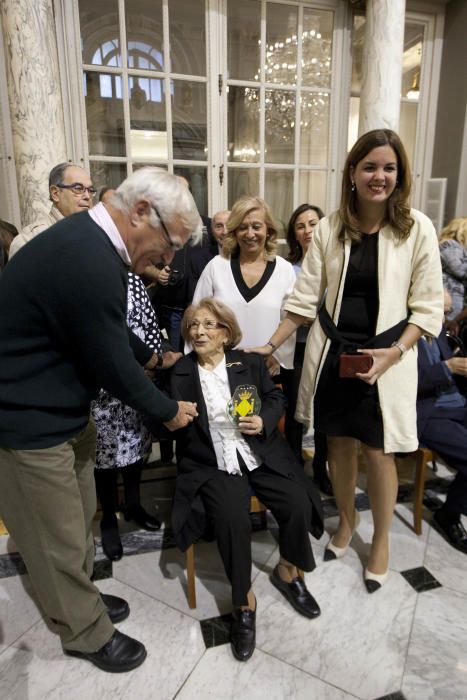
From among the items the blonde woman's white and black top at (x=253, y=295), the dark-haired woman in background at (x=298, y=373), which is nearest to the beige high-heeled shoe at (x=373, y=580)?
the dark-haired woman in background at (x=298, y=373)

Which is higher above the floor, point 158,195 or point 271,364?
point 158,195

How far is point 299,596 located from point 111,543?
92 centimetres

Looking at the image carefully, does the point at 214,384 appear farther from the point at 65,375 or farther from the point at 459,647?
the point at 459,647

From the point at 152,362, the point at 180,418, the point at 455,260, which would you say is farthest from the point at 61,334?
the point at 455,260

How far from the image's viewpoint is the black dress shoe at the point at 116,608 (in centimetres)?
187

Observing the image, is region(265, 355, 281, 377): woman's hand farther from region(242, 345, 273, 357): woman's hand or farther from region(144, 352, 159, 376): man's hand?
region(144, 352, 159, 376): man's hand

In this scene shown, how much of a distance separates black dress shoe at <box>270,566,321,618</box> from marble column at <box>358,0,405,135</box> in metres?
4.02

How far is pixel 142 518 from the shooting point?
244cm

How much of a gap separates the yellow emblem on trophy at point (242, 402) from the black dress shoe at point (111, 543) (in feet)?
2.97

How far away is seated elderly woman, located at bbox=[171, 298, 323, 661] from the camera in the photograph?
1762 millimetres

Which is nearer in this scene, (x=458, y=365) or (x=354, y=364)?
(x=354, y=364)

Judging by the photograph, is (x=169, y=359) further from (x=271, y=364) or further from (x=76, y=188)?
(x=76, y=188)

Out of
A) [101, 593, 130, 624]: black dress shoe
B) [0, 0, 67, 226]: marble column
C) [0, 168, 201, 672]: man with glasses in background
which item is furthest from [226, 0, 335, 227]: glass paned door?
[101, 593, 130, 624]: black dress shoe

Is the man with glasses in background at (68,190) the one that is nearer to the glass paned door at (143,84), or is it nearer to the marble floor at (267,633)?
the marble floor at (267,633)
